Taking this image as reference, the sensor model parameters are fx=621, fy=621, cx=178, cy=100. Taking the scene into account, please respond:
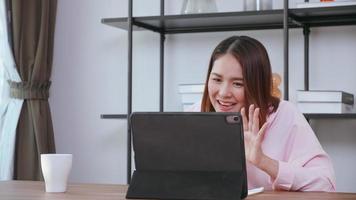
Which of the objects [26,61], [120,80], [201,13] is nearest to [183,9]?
[201,13]

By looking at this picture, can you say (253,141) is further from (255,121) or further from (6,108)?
(6,108)

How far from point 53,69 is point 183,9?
0.93 metres

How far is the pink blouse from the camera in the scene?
1.64m

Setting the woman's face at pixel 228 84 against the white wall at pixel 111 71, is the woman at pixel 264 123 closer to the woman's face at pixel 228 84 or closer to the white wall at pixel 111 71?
the woman's face at pixel 228 84

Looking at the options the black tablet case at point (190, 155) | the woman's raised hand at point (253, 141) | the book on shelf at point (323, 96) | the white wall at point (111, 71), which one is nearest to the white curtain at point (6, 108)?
the white wall at point (111, 71)

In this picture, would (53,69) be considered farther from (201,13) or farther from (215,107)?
(215,107)

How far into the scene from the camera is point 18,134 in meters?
3.16

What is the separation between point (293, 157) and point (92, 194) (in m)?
0.63

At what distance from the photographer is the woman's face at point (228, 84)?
1945 mm

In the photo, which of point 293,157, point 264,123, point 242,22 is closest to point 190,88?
point 242,22

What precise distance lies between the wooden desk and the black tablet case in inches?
3.7

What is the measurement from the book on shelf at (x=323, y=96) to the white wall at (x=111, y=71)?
28cm

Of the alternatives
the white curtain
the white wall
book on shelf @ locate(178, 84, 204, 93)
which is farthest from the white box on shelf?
the white curtain

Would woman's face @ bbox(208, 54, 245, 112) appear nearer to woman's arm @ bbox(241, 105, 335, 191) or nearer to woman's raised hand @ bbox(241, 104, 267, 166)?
woman's arm @ bbox(241, 105, 335, 191)
